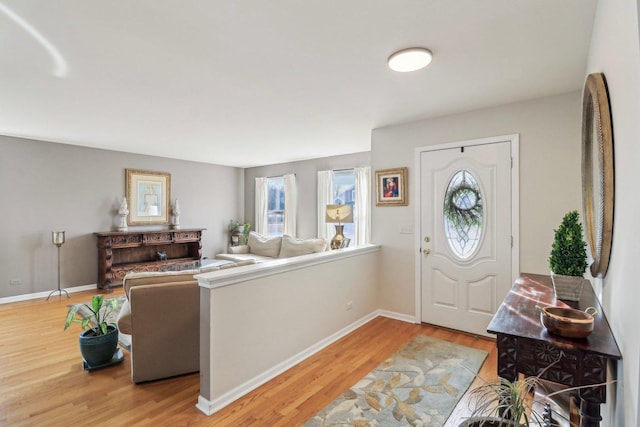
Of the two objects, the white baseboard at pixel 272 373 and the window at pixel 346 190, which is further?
the window at pixel 346 190

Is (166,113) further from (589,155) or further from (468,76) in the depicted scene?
(589,155)

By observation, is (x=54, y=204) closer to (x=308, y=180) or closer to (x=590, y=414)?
(x=308, y=180)

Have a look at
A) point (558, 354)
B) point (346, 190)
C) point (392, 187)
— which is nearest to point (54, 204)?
point (346, 190)

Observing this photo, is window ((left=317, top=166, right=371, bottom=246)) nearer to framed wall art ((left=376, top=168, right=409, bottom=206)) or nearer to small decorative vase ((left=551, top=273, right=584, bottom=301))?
framed wall art ((left=376, top=168, right=409, bottom=206))

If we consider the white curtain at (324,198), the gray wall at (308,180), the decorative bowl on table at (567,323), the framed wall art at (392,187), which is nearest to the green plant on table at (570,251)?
the decorative bowl on table at (567,323)

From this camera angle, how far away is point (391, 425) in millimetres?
1960

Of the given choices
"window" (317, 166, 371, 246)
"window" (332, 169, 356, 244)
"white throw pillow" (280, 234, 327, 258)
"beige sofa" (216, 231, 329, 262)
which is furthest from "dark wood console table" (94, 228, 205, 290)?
"window" (332, 169, 356, 244)

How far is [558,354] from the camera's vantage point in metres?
1.28

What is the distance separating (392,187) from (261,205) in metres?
4.18

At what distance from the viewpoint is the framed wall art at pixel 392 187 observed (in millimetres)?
3799

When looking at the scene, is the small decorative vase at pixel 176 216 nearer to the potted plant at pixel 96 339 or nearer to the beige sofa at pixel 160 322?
the potted plant at pixel 96 339

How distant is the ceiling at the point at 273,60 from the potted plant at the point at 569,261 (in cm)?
122

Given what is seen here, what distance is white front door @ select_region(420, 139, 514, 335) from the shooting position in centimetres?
320

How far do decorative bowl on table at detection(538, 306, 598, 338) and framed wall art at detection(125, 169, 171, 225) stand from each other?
249 inches
